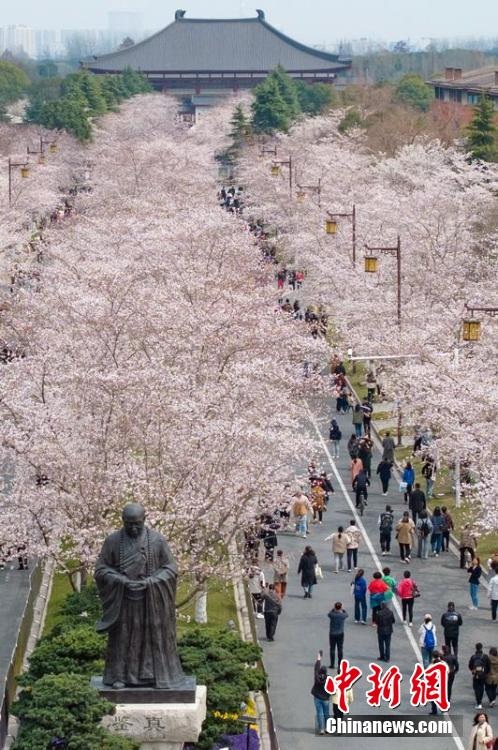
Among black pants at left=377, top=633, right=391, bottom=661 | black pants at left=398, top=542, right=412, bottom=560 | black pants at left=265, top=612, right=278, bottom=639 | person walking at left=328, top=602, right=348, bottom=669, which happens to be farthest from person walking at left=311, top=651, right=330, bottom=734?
black pants at left=398, top=542, right=412, bottom=560

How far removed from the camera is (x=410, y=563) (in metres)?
33.5

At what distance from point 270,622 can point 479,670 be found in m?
4.62

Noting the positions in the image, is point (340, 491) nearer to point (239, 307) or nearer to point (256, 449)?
point (239, 307)

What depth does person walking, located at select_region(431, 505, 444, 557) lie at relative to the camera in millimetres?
33875

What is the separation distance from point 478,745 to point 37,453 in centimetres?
975

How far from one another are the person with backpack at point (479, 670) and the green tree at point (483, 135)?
48.9 meters

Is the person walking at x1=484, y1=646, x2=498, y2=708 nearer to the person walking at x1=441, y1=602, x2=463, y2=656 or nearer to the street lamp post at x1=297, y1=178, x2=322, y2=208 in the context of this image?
the person walking at x1=441, y1=602, x2=463, y2=656

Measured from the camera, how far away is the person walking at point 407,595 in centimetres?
2862

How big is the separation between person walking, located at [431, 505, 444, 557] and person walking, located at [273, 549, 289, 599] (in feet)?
12.9

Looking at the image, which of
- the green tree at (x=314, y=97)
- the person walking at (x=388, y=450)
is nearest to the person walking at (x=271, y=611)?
the person walking at (x=388, y=450)

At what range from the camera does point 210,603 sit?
1232 inches

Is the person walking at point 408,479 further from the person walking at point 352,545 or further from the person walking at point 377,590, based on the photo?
the person walking at point 377,590

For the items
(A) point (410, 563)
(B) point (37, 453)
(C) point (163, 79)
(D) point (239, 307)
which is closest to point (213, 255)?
(D) point (239, 307)

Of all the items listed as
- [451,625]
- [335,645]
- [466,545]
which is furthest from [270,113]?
[451,625]
